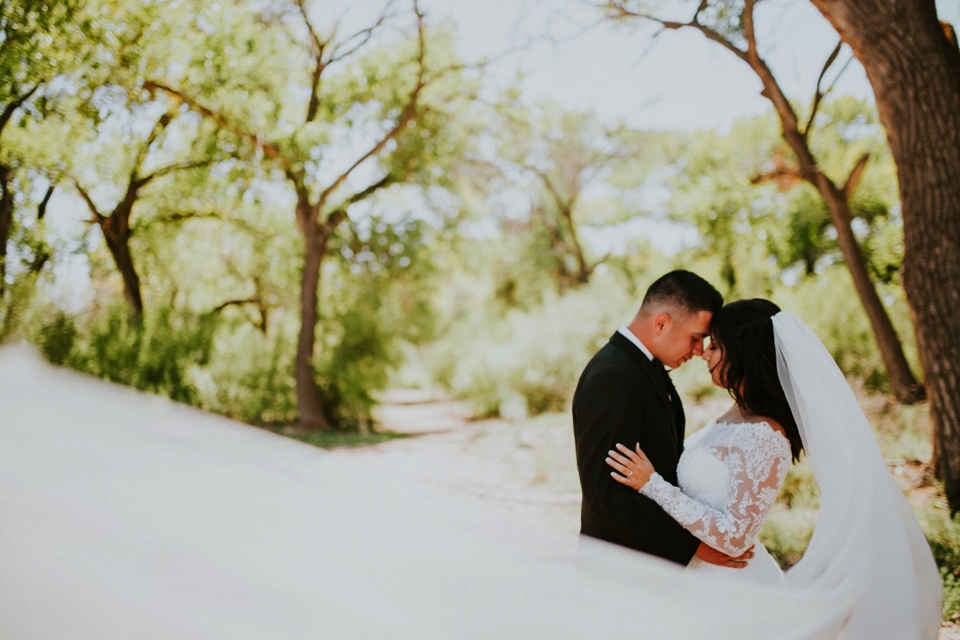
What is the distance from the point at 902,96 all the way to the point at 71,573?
7.33m

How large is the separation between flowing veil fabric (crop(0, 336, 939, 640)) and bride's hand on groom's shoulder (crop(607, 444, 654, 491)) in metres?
0.38

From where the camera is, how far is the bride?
274 centimetres

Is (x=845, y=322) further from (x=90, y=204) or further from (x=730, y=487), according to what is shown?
(x=90, y=204)

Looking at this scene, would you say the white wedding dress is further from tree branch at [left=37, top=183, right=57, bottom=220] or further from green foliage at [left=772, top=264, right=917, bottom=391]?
green foliage at [left=772, top=264, right=917, bottom=391]

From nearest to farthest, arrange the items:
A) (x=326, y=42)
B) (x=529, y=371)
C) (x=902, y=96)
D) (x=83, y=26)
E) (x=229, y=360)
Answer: (x=902, y=96), (x=83, y=26), (x=326, y=42), (x=229, y=360), (x=529, y=371)

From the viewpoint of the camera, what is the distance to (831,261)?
25.1 meters

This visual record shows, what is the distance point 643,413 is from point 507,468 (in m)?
9.10

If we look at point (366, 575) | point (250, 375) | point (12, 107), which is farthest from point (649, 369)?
point (250, 375)

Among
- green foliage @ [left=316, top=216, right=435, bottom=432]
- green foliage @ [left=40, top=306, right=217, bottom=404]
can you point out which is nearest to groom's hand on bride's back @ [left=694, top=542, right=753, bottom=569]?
green foliage @ [left=40, top=306, right=217, bottom=404]

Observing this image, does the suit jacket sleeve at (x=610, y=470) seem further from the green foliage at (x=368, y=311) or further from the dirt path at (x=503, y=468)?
the green foliage at (x=368, y=311)

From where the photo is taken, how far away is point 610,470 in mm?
2850

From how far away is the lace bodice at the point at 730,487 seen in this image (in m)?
2.77

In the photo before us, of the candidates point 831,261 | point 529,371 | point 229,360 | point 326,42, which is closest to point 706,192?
point 831,261

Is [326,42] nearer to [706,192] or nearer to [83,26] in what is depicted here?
[83,26]
